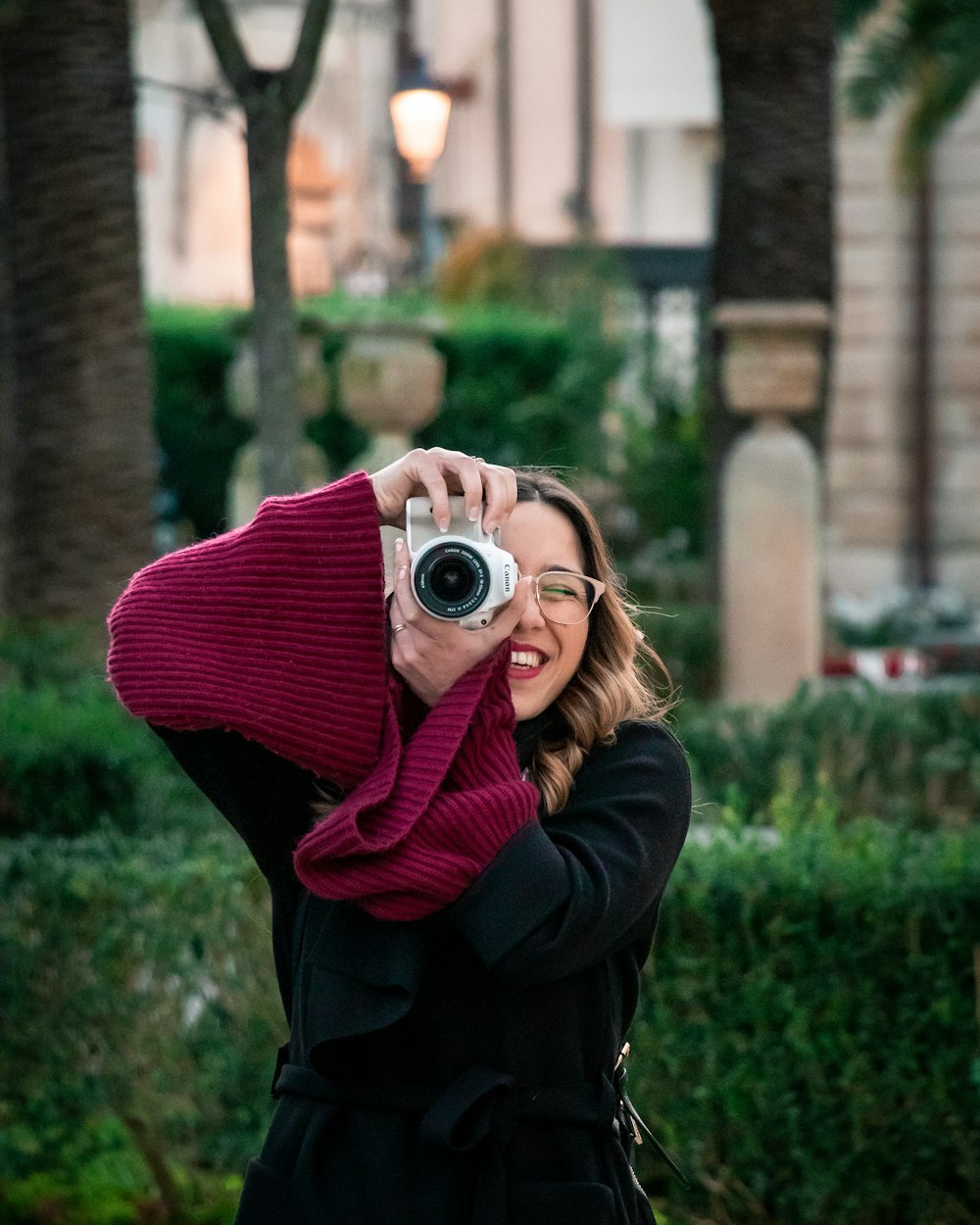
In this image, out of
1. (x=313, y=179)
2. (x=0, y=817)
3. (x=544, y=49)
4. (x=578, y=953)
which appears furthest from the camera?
(x=544, y=49)

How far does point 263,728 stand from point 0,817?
3.65 meters

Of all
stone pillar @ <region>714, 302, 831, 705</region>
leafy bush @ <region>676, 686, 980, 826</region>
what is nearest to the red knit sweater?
leafy bush @ <region>676, 686, 980, 826</region>

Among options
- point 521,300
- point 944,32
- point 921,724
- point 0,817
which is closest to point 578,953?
point 0,817

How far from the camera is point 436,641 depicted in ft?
6.30

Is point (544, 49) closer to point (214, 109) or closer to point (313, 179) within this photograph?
point (313, 179)

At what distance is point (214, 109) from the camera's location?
20.7ft

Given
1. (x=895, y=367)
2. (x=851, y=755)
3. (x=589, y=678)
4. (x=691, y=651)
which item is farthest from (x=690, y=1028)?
(x=895, y=367)

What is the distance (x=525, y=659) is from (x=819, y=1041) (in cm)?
167

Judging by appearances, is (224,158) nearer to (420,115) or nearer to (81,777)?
(420,115)

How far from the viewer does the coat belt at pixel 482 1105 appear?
1883mm

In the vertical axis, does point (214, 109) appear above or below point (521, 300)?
above

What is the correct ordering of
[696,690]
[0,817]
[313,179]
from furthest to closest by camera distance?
[313,179] → [696,690] → [0,817]

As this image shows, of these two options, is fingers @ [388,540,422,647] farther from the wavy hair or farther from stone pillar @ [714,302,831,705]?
stone pillar @ [714,302,831,705]

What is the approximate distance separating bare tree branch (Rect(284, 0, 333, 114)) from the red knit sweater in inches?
141
